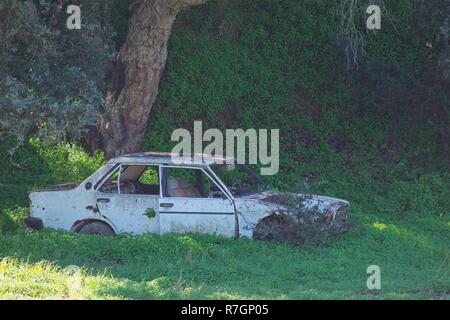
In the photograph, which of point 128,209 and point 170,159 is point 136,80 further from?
point 128,209

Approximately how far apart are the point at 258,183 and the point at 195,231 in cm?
141

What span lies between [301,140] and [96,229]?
7.64 m

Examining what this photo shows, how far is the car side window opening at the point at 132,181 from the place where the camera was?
11.4m

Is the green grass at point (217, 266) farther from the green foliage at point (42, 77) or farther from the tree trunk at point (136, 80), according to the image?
the tree trunk at point (136, 80)

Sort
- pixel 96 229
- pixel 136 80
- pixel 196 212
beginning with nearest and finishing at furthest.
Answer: pixel 196 212 → pixel 96 229 → pixel 136 80

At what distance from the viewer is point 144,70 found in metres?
15.6

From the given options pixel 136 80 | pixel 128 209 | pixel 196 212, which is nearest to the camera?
pixel 196 212

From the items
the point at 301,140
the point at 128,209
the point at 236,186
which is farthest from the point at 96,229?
the point at 301,140

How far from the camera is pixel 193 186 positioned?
37.6ft

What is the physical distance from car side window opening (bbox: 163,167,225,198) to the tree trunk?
421 cm

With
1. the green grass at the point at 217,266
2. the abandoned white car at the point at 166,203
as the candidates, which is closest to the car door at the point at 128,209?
the abandoned white car at the point at 166,203

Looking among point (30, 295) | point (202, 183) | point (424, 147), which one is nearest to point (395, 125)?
point (424, 147)

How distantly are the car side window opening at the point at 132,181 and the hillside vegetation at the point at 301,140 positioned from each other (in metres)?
1.06

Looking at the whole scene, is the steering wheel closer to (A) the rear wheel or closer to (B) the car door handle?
(B) the car door handle
